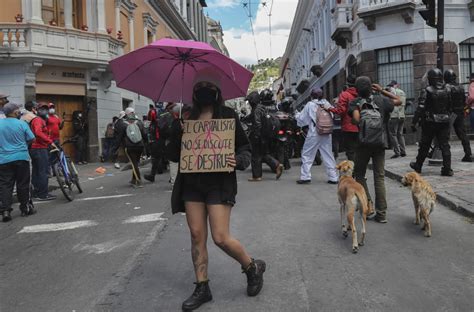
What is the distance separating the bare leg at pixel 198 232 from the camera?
12.1 ft

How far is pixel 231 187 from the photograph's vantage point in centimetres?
371

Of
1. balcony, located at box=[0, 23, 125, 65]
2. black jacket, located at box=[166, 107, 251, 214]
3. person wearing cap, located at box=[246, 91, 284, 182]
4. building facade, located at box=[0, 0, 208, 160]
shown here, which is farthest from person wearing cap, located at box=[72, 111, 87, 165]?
black jacket, located at box=[166, 107, 251, 214]

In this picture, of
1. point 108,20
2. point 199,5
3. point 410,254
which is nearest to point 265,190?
point 410,254

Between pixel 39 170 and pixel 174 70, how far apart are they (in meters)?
6.16

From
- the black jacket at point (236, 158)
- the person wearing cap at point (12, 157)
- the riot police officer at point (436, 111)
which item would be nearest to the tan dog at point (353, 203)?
the black jacket at point (236, 158)

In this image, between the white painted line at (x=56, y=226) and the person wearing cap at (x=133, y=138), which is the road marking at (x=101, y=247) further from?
the person wearing cap at (x=133, y=138)

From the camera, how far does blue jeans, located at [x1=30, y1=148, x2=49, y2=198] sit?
915 centimetres

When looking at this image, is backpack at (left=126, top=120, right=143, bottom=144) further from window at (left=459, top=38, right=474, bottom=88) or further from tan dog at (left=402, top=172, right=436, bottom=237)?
window at (left=459, top=38, right=474, bottom=88)

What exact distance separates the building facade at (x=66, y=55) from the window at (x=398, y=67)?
10.6m

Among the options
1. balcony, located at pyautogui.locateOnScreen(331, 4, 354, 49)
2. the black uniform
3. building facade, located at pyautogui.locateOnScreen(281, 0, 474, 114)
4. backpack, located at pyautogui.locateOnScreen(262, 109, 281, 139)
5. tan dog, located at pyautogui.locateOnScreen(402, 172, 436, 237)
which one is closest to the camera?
tan dog, located at pyautogui.locateOnScreen(402, 172, 436, 237)

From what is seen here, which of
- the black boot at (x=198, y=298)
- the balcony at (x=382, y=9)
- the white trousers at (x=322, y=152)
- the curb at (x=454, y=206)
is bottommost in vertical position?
the black boot at (x=198, y=298)

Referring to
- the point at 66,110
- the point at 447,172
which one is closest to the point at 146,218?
the point at 447,172

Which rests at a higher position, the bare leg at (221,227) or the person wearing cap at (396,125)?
the person wearing cap at (396,125)

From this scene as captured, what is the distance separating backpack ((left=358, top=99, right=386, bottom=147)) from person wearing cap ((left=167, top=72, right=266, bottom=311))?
242 cm
